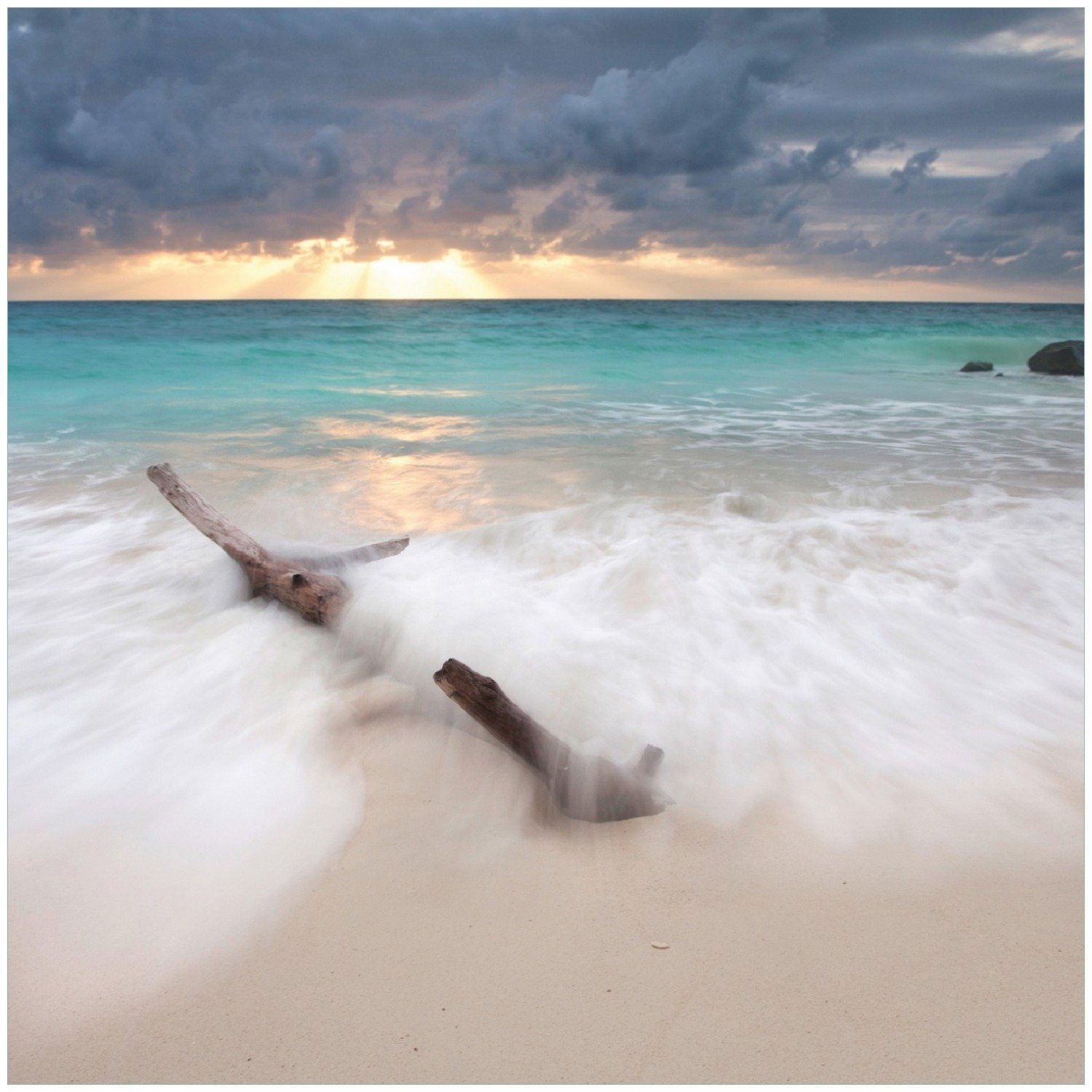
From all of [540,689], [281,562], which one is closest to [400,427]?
[281,562]

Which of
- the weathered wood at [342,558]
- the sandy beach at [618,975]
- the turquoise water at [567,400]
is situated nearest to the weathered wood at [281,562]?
the weathered wood at [342,558]

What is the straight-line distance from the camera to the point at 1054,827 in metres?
1.92

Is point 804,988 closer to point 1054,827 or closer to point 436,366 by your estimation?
point 1054,827

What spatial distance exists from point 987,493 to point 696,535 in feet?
7.98

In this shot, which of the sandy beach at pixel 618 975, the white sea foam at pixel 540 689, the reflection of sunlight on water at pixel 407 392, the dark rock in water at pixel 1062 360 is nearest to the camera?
the sandy beach at pixel 618 975

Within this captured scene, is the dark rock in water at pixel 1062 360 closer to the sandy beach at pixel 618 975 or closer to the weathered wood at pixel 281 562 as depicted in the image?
the weathered wood at pixel 281 562

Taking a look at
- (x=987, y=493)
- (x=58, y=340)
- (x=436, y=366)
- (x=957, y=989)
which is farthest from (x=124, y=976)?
(x=58, y=340)

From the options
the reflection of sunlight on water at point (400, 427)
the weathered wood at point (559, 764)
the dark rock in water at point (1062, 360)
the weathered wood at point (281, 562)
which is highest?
the dark rock in water at point (1062, 360)

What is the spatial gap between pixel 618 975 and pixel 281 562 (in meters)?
2.24

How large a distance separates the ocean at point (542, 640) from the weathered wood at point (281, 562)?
9 cm

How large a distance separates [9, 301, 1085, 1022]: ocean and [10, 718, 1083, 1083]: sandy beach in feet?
0.40

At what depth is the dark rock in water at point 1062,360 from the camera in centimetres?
1491

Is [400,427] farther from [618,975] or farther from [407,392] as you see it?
[618,975]

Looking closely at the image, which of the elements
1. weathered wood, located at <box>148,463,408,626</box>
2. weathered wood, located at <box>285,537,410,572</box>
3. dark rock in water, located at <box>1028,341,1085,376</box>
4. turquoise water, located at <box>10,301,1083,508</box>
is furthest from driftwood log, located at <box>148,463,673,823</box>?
dark rock in water, located at <box>1028,341,1085,376</box>
